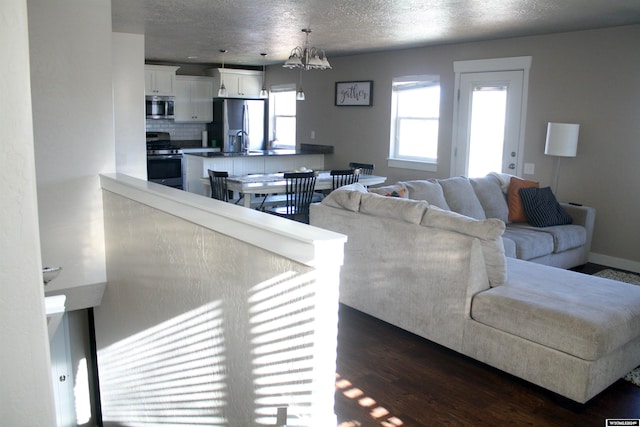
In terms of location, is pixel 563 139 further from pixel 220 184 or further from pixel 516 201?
pixel 220 184

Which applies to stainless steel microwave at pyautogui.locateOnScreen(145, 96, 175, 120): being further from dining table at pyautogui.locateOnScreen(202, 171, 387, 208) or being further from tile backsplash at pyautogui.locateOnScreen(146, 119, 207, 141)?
dining table at pyautogui.locateOnScreen(202, 171, 387, 208)

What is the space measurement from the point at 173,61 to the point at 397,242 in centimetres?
766

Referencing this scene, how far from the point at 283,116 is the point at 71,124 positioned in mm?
6604

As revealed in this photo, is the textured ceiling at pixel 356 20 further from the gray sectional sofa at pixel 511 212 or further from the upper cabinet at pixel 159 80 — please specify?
the upper cabinet at pixel 159 80

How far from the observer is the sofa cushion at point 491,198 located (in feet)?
17.4

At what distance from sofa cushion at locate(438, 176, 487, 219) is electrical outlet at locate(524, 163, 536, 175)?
1272mm

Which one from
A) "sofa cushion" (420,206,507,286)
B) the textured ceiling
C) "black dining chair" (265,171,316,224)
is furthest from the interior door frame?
"sofa cushion" (420,206,507,286)

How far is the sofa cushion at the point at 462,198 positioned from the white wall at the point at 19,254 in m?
4.11

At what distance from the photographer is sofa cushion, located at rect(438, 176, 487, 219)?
5012 millimetres

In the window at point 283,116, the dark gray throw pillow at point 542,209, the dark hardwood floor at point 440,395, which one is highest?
the window at point 283,116

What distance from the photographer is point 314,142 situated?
30.6 feet

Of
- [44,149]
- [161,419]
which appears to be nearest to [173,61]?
[44,149]

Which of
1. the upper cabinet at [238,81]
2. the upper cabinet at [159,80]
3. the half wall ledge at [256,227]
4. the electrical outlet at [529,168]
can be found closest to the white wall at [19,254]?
the half wall ledge at [256,227]

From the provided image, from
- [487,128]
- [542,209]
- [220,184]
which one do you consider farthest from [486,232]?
[487,128]
